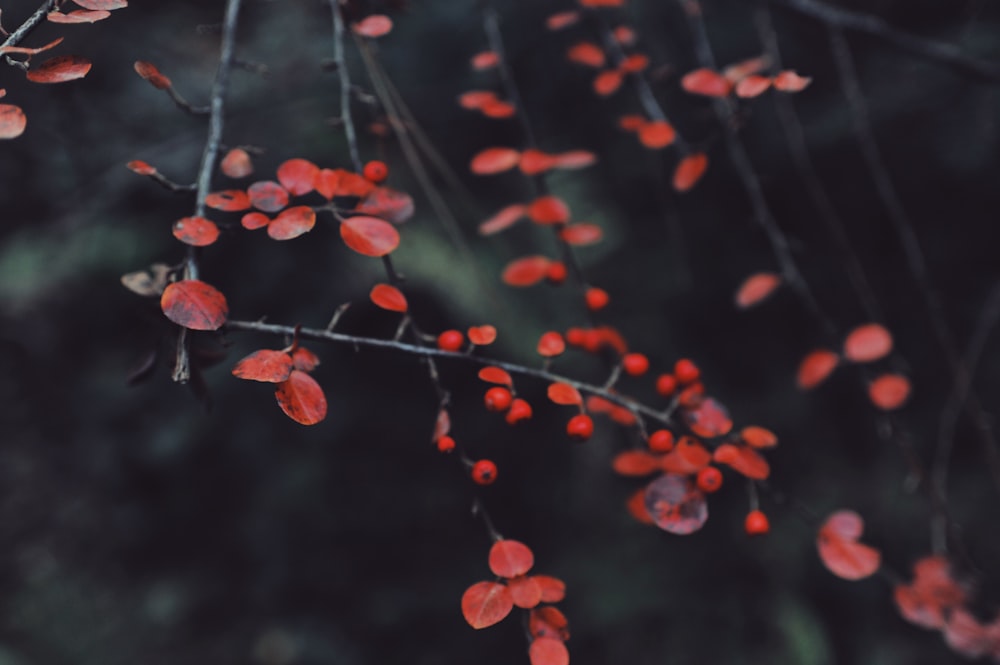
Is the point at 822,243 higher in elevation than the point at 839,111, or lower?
lower

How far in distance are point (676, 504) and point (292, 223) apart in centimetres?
53

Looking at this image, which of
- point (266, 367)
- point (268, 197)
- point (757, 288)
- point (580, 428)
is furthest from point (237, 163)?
point (757, 288)

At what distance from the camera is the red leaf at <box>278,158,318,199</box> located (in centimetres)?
72

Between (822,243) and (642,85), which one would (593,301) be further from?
(822,243)

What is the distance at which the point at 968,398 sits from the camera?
1.44m

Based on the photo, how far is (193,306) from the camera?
583 mm

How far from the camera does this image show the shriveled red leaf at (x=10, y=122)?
1.81 feet

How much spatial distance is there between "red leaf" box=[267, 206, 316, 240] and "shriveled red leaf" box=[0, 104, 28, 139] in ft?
0.73

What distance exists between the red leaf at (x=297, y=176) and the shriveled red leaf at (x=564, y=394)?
13.9 inches

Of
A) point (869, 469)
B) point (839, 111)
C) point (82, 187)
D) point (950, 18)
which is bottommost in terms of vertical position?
point (869, 469)

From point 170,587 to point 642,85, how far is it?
175cm

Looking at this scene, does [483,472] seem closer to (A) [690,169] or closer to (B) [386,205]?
(B) [386,205]

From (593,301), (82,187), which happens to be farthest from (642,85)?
(82,187)

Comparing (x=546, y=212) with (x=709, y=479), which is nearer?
(x=709, y=479)
